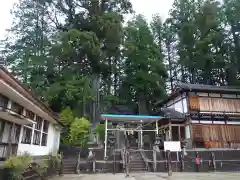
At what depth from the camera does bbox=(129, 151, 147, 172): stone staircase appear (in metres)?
14.8

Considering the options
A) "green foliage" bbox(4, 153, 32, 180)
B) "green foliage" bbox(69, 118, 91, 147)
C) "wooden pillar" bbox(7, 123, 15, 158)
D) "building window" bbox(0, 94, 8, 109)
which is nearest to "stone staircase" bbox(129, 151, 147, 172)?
"green foliage" bbox(69, 118, 91, 147)

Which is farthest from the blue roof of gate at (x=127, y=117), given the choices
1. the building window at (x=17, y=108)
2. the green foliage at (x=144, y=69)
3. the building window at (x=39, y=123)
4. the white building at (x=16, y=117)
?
the green foliage at (x=144, y=69)

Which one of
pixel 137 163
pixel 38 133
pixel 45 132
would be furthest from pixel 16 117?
pixel 137 163

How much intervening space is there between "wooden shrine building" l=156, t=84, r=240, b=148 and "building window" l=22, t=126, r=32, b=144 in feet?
46.0

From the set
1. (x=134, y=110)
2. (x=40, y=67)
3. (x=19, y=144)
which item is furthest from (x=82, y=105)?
(x=19, y=144)

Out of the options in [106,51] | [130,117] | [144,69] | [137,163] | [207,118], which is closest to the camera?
[137,163]

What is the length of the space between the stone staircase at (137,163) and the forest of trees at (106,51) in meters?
8.25

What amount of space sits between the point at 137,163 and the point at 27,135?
883 cm

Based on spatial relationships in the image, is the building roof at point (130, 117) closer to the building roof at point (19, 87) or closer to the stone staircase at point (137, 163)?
the stone staircase at point (137, 163)

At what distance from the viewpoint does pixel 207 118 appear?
19891 mm

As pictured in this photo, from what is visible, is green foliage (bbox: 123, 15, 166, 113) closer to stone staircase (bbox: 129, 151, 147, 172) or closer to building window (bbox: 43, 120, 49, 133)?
stone staircase (bbox: 129, 151, 147, 172)

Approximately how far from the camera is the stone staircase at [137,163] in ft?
48.6

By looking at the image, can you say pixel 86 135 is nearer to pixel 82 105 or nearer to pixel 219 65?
pixel 82 105

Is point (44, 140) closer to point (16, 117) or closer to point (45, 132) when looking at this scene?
point (45, 132)
